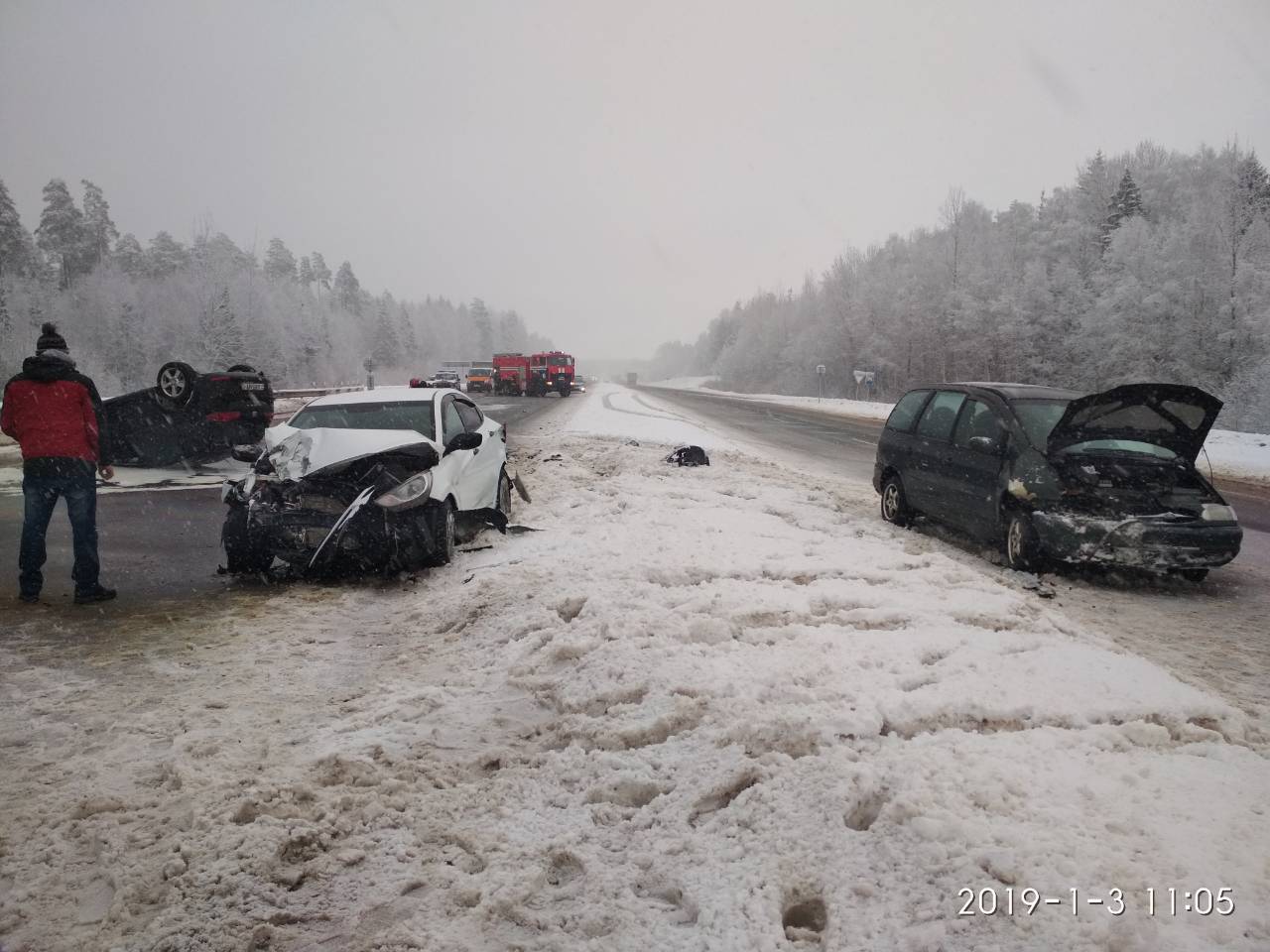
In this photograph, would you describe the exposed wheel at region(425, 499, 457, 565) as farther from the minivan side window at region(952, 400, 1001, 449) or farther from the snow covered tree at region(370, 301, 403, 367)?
the snow covered tree at region(370, 301, 403, 367)

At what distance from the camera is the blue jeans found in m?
5.57

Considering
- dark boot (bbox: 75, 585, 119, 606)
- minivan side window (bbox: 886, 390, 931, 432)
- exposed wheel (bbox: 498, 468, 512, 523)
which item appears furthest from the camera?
minivan side window (bbox: 886, 390, 931, 432)

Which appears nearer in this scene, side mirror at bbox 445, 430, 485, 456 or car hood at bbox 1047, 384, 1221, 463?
car hood at bbox 1047, 384, 1221, 463

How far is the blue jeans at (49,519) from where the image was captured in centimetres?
557

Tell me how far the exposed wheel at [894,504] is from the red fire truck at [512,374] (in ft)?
155

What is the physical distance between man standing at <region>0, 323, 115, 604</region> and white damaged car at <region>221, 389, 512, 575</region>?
977mm

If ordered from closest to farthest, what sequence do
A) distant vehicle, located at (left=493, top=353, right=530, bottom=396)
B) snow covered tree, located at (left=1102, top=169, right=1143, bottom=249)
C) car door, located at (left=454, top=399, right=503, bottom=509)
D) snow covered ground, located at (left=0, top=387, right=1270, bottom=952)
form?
1. snow covered ground, located at (left=0, top=387, right=1270, bottom=952)
2. car door, located at (left=454, top=399, right=503, bottom=509)
3. snow covered tree, located at (left=1102, top=169, right=1143, bottom=249)
4. distant vehicle, located at (left=493, top=353, right=530, bottom=396)

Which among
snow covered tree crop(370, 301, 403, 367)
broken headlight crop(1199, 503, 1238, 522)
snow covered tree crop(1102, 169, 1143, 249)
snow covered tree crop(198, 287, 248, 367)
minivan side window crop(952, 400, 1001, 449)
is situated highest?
snow covered tree crop(1102, 169, 1143, 249)

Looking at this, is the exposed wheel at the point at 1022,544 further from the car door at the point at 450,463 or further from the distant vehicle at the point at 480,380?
the distant vehicle at the point at 480,380

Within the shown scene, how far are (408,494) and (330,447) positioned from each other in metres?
0.91

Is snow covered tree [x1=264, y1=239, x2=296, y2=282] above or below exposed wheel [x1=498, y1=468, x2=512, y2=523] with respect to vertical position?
above

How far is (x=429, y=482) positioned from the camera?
632 centimetres

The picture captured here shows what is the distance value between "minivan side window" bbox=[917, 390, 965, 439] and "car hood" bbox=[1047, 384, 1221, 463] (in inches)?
56.4

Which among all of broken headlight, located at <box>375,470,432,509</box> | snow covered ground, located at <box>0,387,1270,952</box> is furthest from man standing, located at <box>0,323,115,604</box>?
broken headlight, located at <box>375,470,432,509</box>
